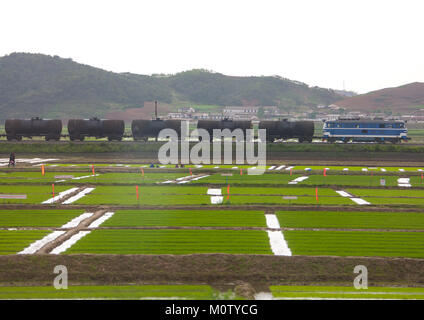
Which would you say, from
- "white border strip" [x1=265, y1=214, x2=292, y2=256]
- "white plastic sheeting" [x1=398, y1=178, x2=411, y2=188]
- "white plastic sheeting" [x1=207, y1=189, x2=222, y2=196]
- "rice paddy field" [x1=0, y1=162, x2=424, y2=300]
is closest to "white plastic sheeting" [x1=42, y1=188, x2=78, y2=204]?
"rice paddy field" [x1=0, y1=162, x2=424, y2=300]

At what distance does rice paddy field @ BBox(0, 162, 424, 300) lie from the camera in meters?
16.4

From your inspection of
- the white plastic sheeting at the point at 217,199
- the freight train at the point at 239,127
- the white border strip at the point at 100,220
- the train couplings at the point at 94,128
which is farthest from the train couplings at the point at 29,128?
the white border strip at the point at 100,220

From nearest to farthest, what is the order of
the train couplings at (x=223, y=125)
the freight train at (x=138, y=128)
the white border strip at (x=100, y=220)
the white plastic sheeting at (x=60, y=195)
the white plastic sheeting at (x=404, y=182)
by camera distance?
the white border strip at (x=100, y=220), the white plastic sheeting at (x=60, y=195), the white plastic sheeting at (x=404, y=182), the freight train at (x=138, y=128), the train couplings at (x=223, y=125)

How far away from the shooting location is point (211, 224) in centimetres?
2450

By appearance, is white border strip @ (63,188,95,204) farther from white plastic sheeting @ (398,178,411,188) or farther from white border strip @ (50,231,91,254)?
white plastic sheeting @ (398,178,411,188)

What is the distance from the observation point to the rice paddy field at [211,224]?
16.4m

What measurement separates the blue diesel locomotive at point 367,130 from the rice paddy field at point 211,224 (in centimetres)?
2730

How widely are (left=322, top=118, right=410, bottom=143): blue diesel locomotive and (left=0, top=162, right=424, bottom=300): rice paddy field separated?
27.3 meters

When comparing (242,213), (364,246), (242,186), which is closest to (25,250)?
(242,213)

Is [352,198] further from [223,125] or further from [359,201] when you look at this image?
[223,125]

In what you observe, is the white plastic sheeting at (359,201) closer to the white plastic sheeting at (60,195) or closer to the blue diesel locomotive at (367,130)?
the white plastic sheeting at (60,195)

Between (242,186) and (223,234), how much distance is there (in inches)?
630
